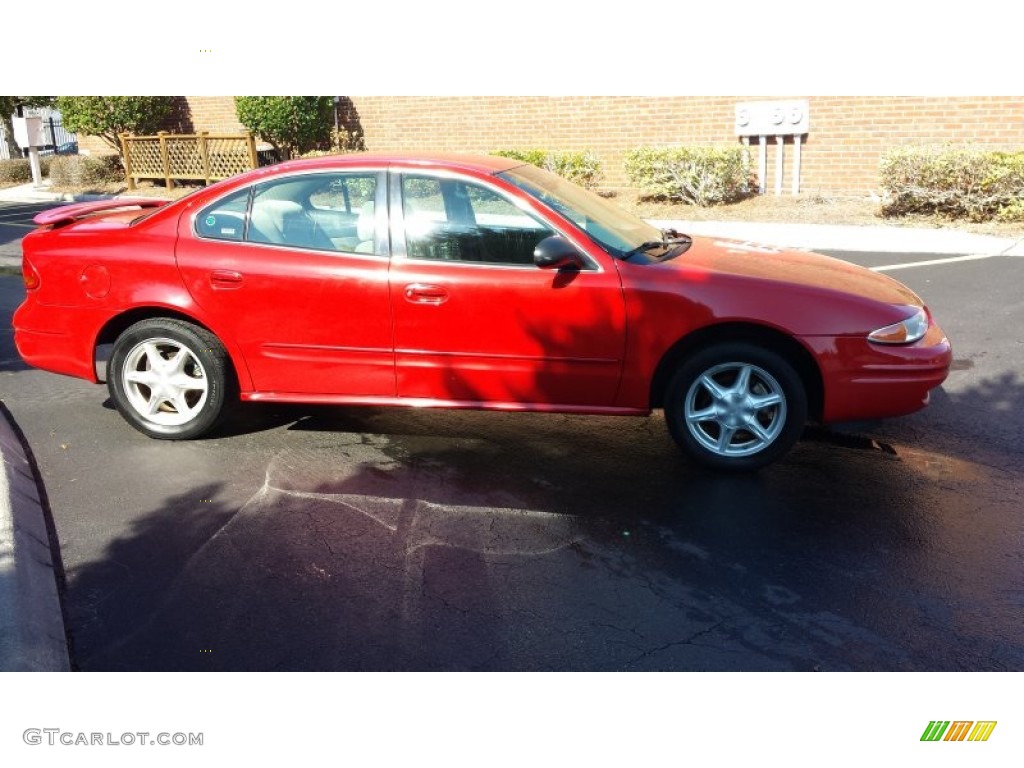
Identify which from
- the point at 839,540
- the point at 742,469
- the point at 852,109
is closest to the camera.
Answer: the point at 839,540

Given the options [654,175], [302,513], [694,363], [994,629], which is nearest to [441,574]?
[302,513]

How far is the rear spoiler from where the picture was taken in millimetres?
5992

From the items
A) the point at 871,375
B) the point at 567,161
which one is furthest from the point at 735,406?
the point at 567,161

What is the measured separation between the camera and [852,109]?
15.4m

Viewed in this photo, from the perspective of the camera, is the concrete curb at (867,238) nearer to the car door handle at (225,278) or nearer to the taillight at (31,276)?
the car door handle at (225,278)

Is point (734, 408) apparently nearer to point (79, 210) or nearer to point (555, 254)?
point (555, 254)

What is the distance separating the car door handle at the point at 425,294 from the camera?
16.8ft

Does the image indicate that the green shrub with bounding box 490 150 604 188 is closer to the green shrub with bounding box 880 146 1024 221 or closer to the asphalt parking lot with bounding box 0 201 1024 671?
the green shrub with bounding box 880 146 1024 221

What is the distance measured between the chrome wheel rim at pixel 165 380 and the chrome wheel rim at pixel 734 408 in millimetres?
2730

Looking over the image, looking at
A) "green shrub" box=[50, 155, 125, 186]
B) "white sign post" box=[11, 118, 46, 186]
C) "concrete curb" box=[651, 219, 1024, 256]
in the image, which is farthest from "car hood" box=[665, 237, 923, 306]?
"white sign post" box=[11, 118, 46, 186]

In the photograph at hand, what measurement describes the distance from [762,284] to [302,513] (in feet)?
8.37

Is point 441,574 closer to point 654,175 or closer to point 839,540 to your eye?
point 839,540

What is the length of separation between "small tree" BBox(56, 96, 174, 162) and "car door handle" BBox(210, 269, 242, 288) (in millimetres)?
18745

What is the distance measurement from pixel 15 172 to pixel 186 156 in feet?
21.9
